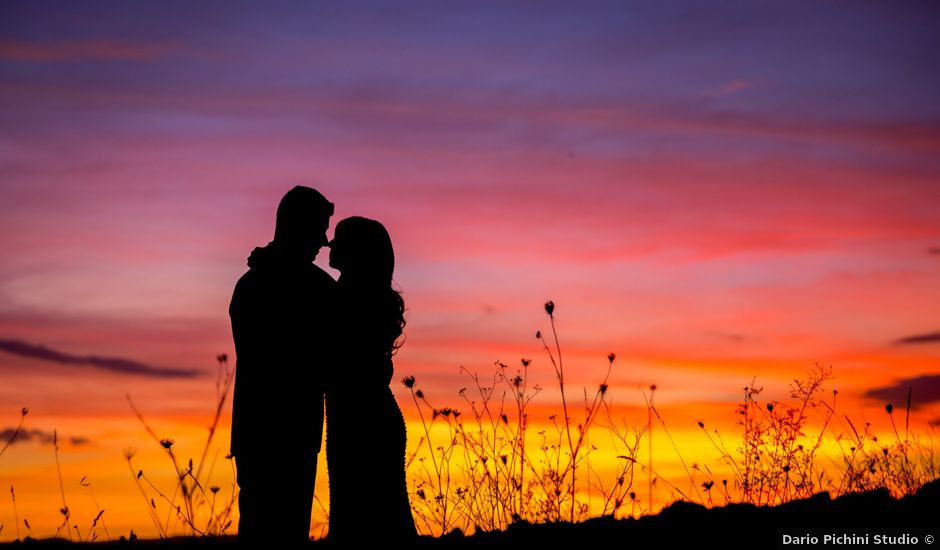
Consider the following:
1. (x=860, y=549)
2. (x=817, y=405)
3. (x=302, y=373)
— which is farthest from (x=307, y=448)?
(x=817, y=405)

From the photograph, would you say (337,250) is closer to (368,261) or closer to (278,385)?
(368,261)

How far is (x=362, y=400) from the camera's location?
23.4ft

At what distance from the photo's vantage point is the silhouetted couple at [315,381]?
6.83 m

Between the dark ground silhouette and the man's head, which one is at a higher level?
the man's head

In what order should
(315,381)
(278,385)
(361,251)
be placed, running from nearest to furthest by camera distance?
(278,385)
(315,381)
(361,251)

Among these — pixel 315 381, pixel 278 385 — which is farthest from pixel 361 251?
pixel 278 385

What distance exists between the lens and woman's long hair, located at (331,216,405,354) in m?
7.07

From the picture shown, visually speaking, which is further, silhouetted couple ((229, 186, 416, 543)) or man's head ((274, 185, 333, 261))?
man's head ((274, 185, 333, 261))

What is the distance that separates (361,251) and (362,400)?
996mm

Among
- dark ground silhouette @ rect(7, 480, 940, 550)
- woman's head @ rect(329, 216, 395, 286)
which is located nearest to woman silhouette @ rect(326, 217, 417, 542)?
woman's head @ rect(329, 216, 395, 286)

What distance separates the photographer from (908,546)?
6.05 m

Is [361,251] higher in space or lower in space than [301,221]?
lower

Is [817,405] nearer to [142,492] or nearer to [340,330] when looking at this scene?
[340,330]

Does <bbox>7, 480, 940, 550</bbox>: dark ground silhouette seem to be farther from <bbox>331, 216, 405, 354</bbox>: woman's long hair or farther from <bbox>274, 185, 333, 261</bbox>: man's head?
<bbox>274, 185, 333, 261</bbox>: man's head
